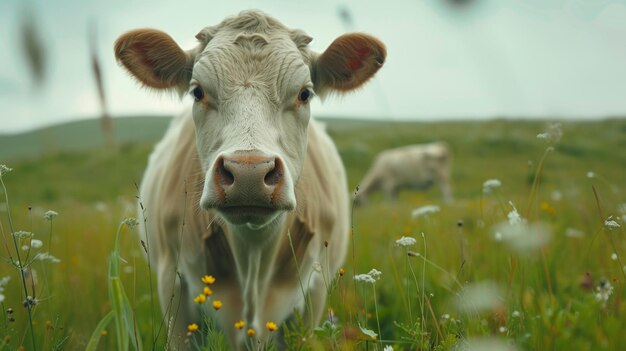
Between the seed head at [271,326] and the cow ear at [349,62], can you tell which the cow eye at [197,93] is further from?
the seed head at [271,326]

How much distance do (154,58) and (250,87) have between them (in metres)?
0.85

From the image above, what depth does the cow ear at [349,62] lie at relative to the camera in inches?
131

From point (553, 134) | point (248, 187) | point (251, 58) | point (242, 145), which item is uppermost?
point (251, 58)

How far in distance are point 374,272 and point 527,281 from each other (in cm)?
113

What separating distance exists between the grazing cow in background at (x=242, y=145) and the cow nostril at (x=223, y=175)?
127 mm

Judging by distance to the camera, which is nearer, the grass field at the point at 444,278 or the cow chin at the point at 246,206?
the grass field at the point at 444,278

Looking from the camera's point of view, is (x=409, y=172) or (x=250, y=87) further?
(x=409, y=172)

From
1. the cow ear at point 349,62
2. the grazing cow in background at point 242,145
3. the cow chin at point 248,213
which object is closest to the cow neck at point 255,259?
the grazing cow in background at point 242,145

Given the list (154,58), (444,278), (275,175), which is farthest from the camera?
(444,278)

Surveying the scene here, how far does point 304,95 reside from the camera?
3.08 m

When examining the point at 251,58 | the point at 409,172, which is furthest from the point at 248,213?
the point at 409,172

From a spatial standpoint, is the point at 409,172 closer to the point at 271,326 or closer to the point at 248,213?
the point at 248,213

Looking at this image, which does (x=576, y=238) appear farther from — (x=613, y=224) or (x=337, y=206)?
(x=613, y=224)

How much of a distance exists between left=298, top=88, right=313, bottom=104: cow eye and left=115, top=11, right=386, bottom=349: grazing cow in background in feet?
0.04
